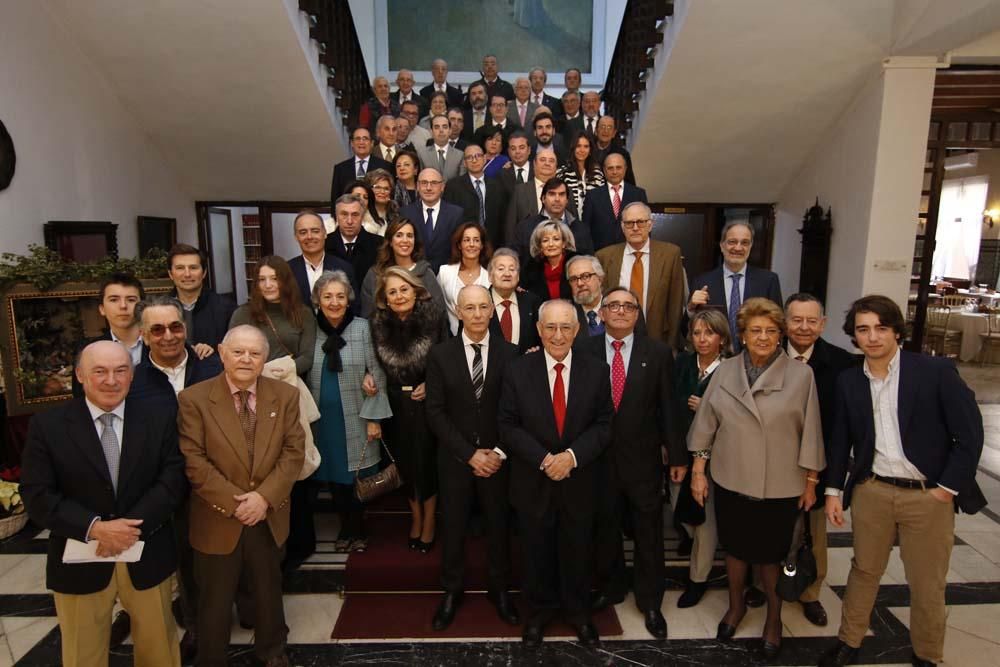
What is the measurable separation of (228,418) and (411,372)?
3.25 ft

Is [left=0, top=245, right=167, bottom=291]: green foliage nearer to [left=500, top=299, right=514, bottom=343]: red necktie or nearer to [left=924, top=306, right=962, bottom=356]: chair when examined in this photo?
[left=500, top=299, right=514, bottom=343]: red necktie

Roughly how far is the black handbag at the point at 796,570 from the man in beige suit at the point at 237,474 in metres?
2.29

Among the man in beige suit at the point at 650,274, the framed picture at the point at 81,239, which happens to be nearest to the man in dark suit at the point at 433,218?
the man in beige suit at the point at 650,274

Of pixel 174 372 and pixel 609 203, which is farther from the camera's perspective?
pixel 609 203

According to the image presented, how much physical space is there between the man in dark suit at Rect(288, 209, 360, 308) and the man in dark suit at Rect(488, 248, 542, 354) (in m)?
1.09

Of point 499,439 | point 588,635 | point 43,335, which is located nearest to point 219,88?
point 43,335

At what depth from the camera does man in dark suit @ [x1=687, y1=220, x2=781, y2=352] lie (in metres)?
3.73

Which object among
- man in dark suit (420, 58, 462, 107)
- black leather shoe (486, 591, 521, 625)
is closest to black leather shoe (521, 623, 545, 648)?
black leather shoe (486, 591, 521, 625)

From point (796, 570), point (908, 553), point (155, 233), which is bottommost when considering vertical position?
point (796, 570)

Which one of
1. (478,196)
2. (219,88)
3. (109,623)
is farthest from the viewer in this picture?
(219,88)

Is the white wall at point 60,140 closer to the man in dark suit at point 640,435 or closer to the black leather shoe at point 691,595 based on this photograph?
the man in dark suit at point 640,435

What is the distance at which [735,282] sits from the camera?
384cm

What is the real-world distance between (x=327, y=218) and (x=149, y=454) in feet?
10.2

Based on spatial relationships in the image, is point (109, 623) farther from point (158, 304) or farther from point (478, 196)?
point (478, 196)
